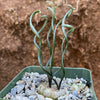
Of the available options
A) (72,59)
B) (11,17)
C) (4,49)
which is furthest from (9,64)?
(72,59)

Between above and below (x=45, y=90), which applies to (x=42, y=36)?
above

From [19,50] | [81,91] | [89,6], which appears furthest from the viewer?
[19,50]

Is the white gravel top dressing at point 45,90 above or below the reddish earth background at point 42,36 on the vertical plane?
below

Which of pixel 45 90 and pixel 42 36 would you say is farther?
pixel 42 36

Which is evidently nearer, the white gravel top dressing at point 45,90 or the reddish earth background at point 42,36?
the white gravel top dressing at point 45,90

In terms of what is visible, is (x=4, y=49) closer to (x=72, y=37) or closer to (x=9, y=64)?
(x=9, y=64)
